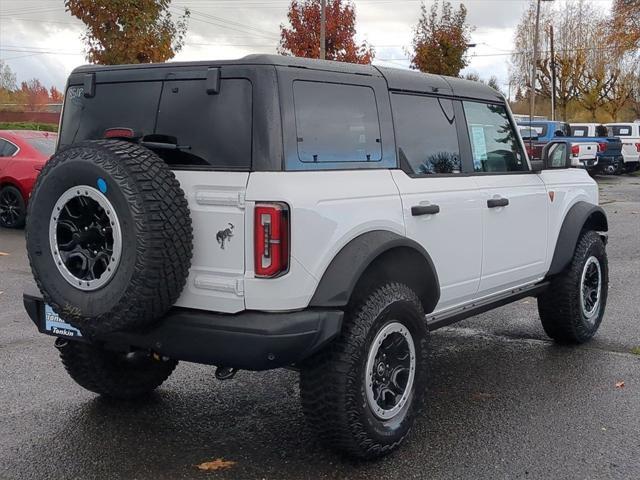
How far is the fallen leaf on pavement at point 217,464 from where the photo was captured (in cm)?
370

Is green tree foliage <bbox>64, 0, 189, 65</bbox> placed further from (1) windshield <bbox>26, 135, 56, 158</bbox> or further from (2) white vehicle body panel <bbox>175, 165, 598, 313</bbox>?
(2) white vehicle body panel <bbox>175, 165, 598, 313</bbox>

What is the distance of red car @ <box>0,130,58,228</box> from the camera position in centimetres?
1141

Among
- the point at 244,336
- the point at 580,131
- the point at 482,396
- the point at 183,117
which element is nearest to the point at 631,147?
the point at 580,131

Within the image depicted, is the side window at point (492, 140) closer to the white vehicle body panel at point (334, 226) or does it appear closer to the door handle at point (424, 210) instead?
the white vehicle body panel at point (334, 226)

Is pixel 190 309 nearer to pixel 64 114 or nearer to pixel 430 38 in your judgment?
pixel 64 114

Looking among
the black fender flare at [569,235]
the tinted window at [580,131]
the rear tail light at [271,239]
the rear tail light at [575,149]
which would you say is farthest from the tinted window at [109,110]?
the tinted window at [580,131]

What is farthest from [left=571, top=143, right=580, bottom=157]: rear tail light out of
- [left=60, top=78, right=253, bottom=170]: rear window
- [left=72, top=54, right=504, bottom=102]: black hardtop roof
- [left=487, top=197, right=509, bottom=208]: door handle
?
[left=60, top=78, right=253, bottom=170]: rear window

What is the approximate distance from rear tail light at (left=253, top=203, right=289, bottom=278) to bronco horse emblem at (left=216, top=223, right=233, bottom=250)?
0.13 metres

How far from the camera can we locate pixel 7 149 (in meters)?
11.8

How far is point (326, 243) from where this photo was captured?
11.4 ft

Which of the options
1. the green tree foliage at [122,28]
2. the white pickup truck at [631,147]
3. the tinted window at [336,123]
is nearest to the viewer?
the tinted window at [336,123]

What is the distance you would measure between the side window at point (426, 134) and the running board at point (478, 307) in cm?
86

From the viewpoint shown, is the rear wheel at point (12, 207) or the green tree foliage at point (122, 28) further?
the green tree foliage at point (122, 28)

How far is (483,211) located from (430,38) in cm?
2670
